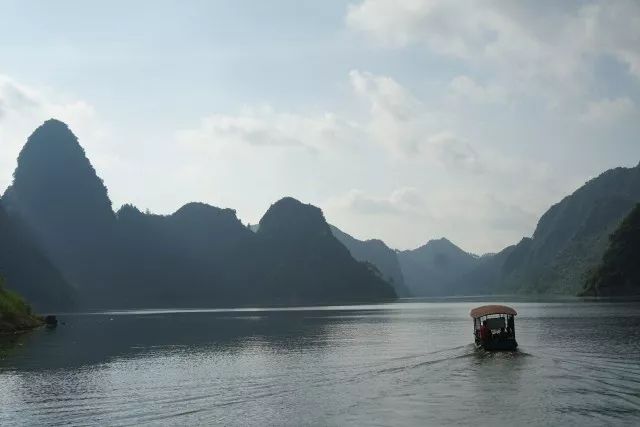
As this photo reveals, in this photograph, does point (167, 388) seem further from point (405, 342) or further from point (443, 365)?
point (405, 342)

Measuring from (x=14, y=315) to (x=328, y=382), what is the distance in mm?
70638

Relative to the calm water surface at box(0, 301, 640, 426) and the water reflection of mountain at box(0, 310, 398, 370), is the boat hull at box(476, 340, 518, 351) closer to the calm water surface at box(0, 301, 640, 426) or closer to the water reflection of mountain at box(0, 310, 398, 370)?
the calm water surface at box(0, 301, 640, 426)

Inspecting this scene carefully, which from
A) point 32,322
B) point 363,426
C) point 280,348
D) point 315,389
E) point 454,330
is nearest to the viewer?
point 363,426

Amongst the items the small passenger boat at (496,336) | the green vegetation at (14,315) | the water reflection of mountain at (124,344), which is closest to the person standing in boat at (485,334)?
the small passenger boat at (496,336)

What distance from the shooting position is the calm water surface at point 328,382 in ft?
106

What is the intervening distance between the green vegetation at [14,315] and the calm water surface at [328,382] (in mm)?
18580

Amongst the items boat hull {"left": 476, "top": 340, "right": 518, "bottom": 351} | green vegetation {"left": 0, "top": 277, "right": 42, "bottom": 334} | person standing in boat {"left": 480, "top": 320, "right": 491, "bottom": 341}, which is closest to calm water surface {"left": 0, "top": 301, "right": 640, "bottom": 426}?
boat hull {"left": 476, "top": 340, "right": 518, "bottom": 351}

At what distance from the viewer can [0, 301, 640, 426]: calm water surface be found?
106 ft

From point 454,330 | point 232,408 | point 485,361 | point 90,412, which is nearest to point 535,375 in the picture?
point 485,361

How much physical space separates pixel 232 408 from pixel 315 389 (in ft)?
24.8

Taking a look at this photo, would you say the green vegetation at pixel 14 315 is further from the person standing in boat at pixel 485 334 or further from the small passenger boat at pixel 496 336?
the person standing in boat at pixel 485 334

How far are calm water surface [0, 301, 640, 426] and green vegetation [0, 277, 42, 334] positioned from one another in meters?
18.6

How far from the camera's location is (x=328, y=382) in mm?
43531

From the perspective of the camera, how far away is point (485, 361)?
52.8 m
